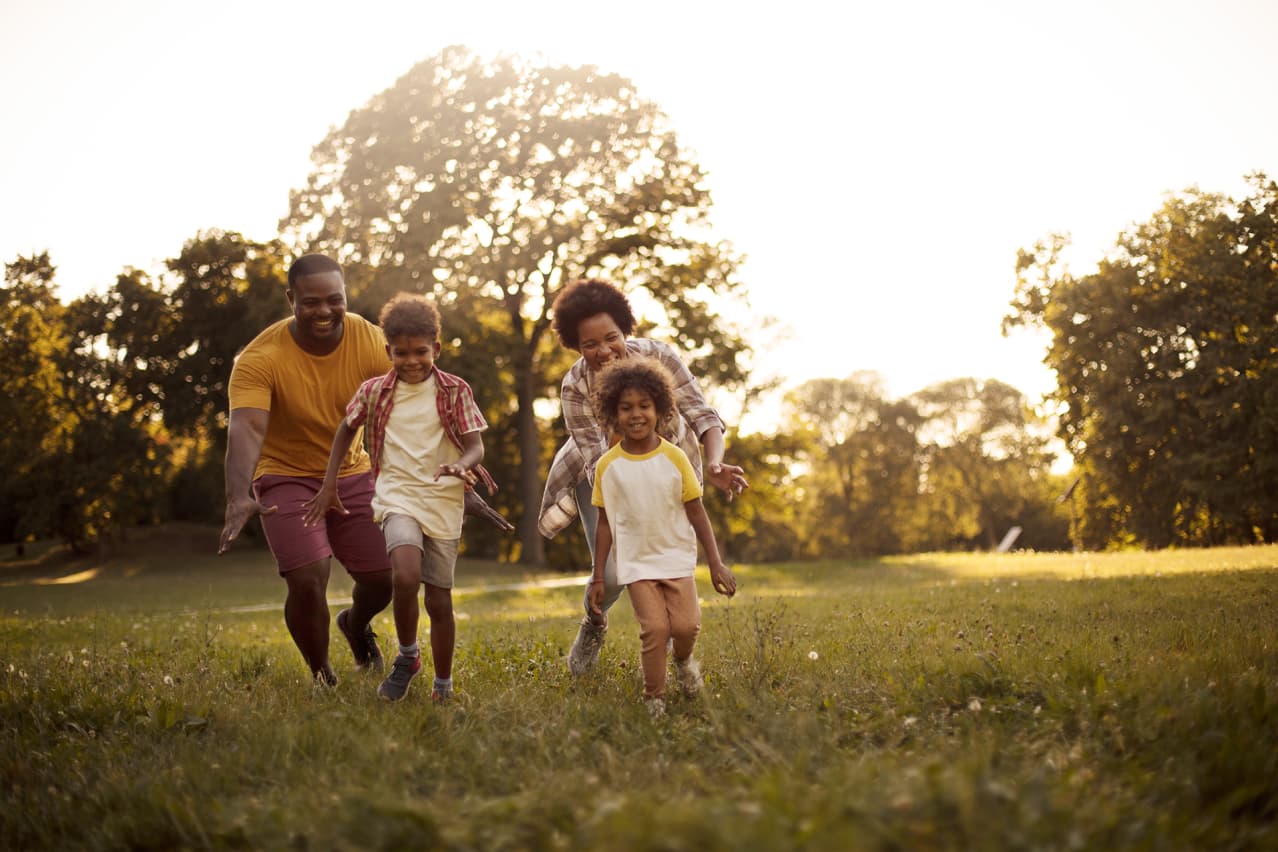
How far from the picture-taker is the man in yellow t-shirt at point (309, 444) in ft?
18.7

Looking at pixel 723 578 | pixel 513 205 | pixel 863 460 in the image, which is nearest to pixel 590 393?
pixel 723 578

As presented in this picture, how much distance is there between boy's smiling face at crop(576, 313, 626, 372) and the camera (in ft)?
18.4

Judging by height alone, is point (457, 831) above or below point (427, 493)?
below

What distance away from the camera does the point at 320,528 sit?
580 centimetres

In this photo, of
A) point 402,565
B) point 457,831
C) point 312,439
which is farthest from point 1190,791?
point 312,439

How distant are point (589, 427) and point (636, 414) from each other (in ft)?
3.24

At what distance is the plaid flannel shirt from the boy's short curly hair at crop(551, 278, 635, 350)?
6.1 inches

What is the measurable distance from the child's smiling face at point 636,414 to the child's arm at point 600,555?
47 centimetres

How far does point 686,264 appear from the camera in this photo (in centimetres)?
2970

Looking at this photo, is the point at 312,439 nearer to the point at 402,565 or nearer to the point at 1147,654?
the point at 402,565

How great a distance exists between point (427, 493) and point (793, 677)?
2104 mm

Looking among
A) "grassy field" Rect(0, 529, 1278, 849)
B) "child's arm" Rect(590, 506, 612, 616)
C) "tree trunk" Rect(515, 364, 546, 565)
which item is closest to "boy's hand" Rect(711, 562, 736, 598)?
"grassy field" Rect(0, 529, 1278, 849)

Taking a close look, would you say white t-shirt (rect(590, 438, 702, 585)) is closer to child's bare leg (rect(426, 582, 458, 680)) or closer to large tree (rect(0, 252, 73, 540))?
child's bare leg (rect(426, 582, 458, 680))

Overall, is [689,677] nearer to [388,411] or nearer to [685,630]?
[685,630]
